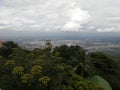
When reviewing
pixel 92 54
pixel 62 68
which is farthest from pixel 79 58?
pixel 62 68

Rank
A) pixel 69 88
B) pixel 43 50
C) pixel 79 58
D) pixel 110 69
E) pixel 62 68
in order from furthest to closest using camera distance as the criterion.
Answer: pixel 110 69
pixel 79 58
pixel 43 50
pixel 62 68
pixel 69 88

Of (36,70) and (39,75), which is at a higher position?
(36,70)

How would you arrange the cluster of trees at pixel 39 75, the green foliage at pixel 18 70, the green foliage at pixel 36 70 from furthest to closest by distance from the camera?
the green foliage at pixel 18 70 → the cluster of trees at pixel 39 75 → the green foliage at pixel 36 70

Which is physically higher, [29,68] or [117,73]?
[29,68]

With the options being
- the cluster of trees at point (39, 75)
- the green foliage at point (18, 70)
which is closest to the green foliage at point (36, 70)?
the cluster of trees at point (39, 75)

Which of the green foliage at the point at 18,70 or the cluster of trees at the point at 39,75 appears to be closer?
the cluster of trees at the point at 39,75

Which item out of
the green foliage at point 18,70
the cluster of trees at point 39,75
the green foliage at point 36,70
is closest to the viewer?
the green foliage at point 36,70

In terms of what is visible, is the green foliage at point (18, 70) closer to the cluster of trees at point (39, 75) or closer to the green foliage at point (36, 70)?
the cluster of trees at point (39, 75)

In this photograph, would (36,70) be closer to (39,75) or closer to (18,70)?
(39,75)

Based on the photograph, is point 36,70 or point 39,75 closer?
Answer: point 36,70

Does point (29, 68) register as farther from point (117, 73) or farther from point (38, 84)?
point (117, 73)

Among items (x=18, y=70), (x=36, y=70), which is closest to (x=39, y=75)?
(x=36, y=70)
